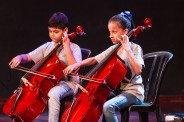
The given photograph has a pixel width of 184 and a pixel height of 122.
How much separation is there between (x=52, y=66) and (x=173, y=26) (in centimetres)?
260

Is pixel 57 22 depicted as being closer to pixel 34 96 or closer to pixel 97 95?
pixel 34 96

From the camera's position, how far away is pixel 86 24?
5195 mm

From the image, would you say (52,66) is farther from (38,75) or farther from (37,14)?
(37,14)

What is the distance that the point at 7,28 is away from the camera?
5.18 m

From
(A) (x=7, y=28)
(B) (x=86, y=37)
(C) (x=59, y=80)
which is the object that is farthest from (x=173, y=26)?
(C) (x=59, y=80)

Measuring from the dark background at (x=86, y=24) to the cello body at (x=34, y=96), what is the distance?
2.08 metres

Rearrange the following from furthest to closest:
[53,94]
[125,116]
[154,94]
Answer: [53,94] → [154,94] → [125,116]

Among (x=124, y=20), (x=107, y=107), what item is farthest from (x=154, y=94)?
(x=124, y=20)

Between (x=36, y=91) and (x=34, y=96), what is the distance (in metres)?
0.04

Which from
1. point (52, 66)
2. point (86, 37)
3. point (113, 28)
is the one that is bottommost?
point (86, 37)

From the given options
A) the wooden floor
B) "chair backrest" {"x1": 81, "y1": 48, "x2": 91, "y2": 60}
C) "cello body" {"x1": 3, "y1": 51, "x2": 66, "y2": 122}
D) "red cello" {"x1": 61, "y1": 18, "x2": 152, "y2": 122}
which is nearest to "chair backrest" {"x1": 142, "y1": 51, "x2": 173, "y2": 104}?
"red cello" {"x1": 61, "y1": 18, "x2": 152, "y2": 122}

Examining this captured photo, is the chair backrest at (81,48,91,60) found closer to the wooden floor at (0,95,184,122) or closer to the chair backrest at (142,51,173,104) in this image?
the chair backrest at (142,51,173,104)

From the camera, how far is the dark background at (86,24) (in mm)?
5137

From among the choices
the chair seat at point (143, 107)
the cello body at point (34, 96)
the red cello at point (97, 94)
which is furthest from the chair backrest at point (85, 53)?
the chair seat at point (143, 107)
